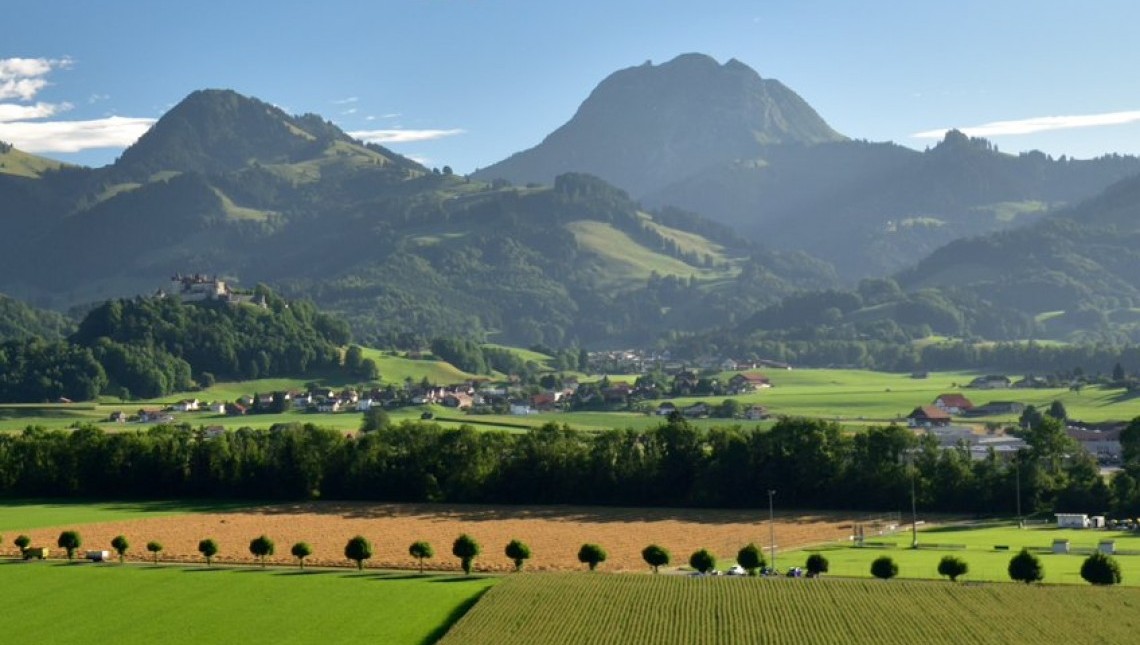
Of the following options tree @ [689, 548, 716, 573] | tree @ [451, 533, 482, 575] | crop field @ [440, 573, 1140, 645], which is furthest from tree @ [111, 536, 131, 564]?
tree @ [689, 548, 716, 573]

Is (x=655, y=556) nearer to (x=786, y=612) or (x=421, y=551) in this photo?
(x=421, y=551)

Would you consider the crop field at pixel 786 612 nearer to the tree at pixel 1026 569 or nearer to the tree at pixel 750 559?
the tree at pixel 1026 569

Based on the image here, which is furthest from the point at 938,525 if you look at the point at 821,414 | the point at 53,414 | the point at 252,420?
the point at 53,414

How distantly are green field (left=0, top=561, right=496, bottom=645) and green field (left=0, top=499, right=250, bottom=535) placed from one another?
17.3m

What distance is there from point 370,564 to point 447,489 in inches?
1175

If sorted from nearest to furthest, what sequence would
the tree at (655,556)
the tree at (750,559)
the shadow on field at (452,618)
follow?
the shadow on field at (452,618)
the tree at (750,559)
the tree at (655,556)

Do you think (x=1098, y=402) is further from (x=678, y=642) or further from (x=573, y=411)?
(x=678, y=642)

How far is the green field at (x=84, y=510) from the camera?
3565 inches

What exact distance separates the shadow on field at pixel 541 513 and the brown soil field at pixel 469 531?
0.22 ft

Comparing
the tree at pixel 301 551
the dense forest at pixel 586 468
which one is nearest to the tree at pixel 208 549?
the tree at pixel 301 551

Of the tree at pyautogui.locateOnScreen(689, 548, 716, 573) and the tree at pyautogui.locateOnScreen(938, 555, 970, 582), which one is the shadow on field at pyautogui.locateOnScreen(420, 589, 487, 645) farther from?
the tree at pyautogui.locateOnScreen(938, 555, 970, 582)

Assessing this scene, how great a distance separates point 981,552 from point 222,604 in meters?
38.3

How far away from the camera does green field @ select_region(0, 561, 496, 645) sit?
5469cm

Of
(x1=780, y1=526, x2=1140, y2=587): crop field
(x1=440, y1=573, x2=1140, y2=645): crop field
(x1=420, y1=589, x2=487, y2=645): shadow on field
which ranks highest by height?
(x1=440, y1=573, x2=1140, y2=645): crop field
